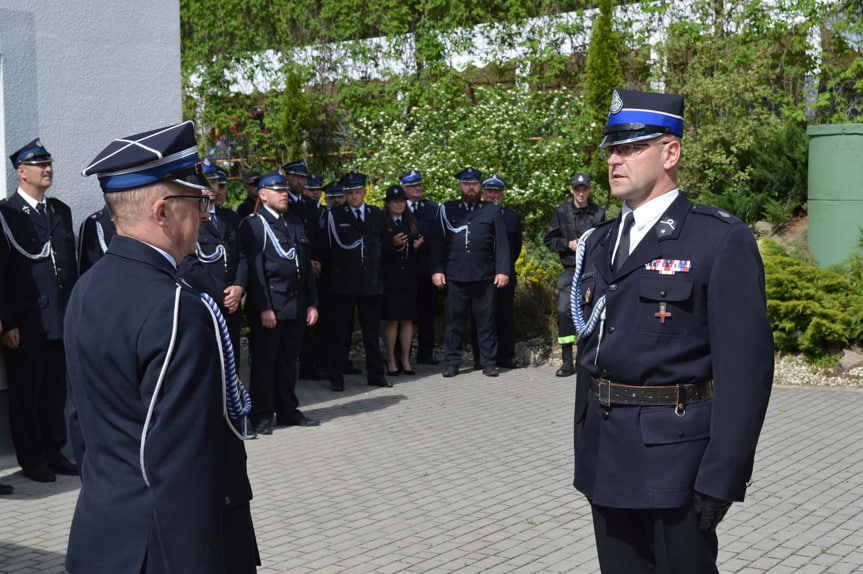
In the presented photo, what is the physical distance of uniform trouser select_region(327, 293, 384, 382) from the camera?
1130cm

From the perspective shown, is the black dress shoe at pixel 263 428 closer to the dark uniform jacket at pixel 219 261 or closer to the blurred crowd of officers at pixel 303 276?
the blurred crowd of officers at pixel 303 276

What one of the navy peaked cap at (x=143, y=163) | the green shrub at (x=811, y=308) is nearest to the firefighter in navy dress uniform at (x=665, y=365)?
the navy peaked cap at (x=143, y=163)

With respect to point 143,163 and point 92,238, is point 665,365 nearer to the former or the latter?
point 143,163

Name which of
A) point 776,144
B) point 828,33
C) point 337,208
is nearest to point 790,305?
point 337,208

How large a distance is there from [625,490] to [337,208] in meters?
8.21

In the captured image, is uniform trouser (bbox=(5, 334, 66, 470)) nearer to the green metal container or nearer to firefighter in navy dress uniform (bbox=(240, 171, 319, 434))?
firefighter in navy dress uniform (bbox=(240, 171, 319, 434))

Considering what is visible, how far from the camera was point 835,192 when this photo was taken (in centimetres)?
1346

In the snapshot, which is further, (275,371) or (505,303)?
(505,303)

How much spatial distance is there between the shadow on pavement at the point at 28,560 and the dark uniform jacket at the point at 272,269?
3.45m

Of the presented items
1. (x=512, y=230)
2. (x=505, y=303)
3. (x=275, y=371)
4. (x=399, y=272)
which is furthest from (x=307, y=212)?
(x=275, y=371)

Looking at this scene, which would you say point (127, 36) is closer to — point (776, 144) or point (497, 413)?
point (497, 413)

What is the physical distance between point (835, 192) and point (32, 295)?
32.7 ft

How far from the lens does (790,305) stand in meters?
11.2

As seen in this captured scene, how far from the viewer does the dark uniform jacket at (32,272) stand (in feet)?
24.8
